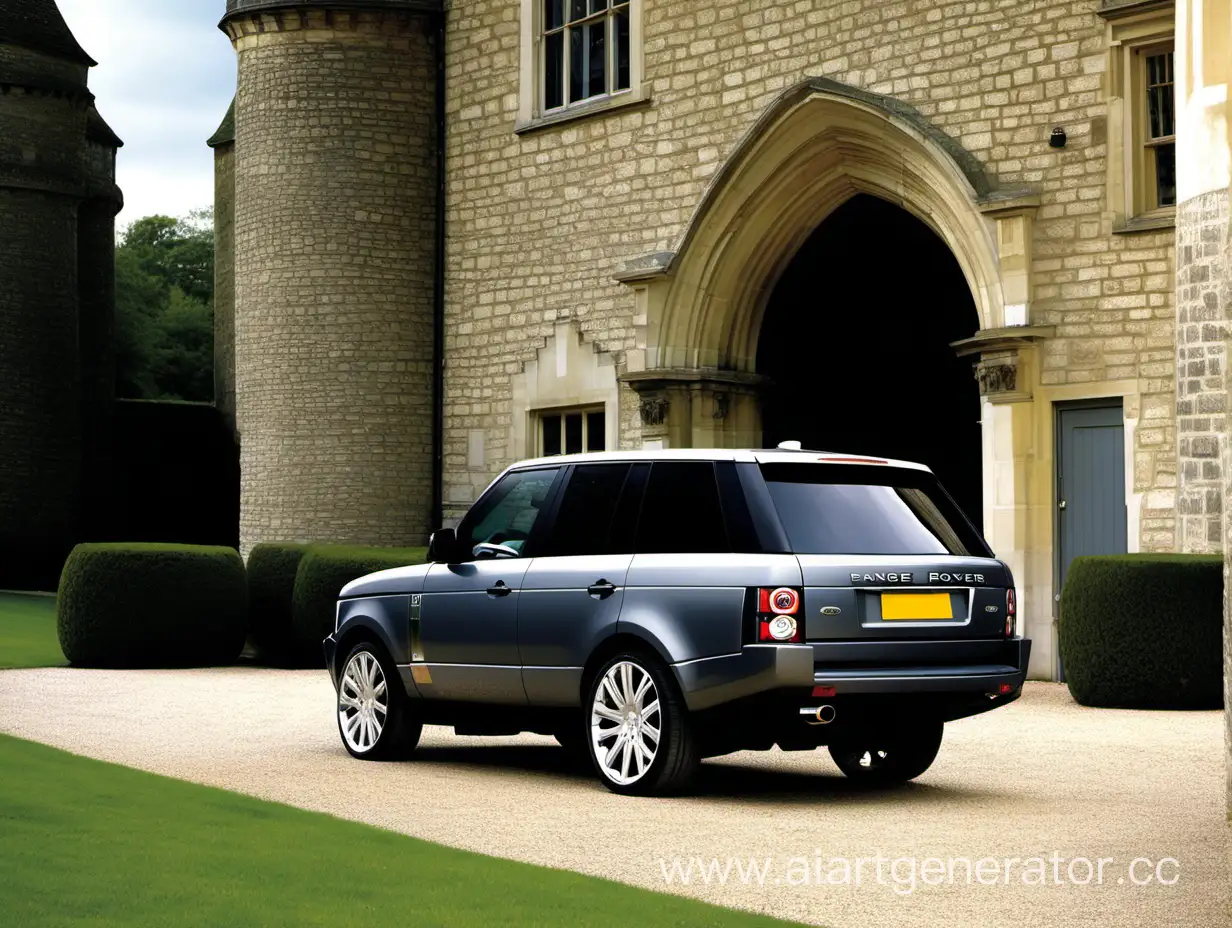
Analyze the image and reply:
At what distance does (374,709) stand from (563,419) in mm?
10084

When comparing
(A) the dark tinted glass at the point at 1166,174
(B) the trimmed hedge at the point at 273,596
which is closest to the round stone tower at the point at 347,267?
(B) the trimmed hedge at the point at 273,596

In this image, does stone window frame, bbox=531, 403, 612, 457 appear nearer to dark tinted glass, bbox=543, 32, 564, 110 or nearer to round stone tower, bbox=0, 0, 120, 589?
dark tinted glass, bbox=543, 32, 564, 110

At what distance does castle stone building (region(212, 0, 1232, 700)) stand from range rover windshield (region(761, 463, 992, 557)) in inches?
182

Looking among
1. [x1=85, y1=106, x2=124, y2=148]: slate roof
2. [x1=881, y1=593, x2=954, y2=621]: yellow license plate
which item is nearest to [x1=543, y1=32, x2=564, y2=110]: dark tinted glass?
[x1=881, y1=593, x2=954, y2=621]: yellow license plate

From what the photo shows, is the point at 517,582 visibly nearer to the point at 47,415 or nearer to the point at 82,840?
the point at 82,840

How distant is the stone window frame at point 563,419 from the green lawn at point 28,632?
5326 millimetres

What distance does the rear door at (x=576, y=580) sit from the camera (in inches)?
338

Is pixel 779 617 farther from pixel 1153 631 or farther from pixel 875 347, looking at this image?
pixel 875 347

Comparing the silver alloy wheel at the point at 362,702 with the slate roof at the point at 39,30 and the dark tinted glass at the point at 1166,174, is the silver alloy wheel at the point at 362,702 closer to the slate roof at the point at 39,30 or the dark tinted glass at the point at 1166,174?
the dark tinted glass at the point at 1166,174

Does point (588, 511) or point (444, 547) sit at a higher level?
point (588, 511)

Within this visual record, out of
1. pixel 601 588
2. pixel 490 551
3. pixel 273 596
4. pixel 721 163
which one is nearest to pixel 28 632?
pixel 273 596

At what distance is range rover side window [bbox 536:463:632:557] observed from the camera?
29.1 feet

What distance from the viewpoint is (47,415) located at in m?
31.1

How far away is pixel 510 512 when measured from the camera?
944 cm
